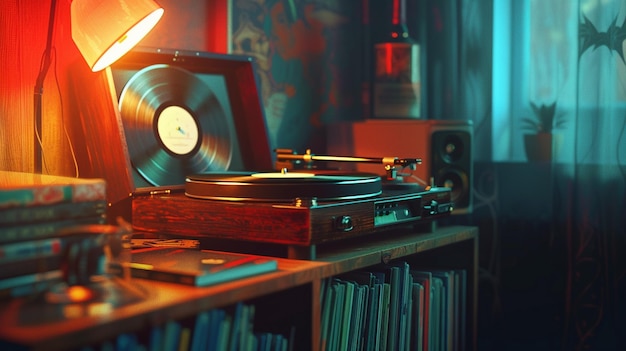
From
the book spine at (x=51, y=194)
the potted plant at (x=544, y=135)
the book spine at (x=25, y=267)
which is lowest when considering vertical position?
the book spine at (x=25, y=267)

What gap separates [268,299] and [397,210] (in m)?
0.35

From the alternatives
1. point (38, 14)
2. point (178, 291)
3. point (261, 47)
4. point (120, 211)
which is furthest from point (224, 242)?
point (261, 47)

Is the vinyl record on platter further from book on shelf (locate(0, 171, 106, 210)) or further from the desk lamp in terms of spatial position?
book on shelf (locate(0, 171, 106, 210))

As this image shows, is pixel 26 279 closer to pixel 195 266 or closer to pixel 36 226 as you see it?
pixel 36 226

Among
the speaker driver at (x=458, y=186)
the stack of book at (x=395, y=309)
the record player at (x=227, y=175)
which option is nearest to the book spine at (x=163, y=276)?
the record player at (x=227, y=175)

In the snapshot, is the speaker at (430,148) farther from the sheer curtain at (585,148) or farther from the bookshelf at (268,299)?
the sheer curtain at (585,148)

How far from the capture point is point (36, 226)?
1084 millimetres

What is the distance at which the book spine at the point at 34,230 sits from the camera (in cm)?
105

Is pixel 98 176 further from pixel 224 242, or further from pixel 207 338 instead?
pixel 207 338

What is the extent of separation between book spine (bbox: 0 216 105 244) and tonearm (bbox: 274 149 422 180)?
1.84 ft

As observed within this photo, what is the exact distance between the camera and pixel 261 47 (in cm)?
208

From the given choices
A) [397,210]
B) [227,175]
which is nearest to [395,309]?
[397,210]

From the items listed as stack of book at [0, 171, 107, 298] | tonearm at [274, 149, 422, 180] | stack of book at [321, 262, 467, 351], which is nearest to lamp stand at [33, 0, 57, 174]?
stack of book at [0, 171, 107, 298]

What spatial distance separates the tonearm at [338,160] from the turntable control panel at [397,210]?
0.07 m
